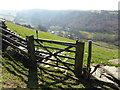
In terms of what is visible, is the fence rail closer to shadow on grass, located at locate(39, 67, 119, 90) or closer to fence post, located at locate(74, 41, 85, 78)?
fence post, located at locate(74, 41, 85, 78)

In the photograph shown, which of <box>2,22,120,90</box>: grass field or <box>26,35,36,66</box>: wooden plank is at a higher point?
<box>26,35,36,66</box>: wooden plank

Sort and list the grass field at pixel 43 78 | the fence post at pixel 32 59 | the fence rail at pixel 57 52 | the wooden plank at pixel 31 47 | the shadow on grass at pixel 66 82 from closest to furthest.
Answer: the grass field at pixel 43 78, the shadow on grass at pixel 66 82, the fence post at pixel 32 59, the fence rail at pixel 57 52, the wooden plank at pixel 31 47

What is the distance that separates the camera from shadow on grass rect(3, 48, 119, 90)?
7.44 metres

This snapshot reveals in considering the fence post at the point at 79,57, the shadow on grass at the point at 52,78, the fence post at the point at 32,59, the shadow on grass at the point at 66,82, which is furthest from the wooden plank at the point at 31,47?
the fence post at the point at 79,57

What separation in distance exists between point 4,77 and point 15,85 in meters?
0.94

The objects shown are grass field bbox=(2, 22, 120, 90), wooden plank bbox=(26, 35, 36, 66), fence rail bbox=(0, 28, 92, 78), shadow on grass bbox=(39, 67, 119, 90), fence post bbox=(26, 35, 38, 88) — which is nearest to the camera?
grass field bbox=(2, 22, 120, 90)

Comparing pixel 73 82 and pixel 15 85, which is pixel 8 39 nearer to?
pixel 15 85

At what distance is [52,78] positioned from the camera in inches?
321

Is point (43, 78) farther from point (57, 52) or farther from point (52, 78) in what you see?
point (57, 52)

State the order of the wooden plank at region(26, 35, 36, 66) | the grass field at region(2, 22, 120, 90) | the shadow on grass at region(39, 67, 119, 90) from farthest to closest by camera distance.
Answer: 1. the wooden plank at region(26, 35, 36, 66)
2. the shadow on grass at region(39, 67, 119, 90)
3. the grass field at region(2, 22, 120, 90)

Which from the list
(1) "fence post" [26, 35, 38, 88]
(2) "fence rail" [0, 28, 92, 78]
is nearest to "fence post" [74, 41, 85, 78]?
(2) "fence rail" [0, 28, 92, 78]

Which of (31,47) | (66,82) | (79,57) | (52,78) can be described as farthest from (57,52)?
(66,82)

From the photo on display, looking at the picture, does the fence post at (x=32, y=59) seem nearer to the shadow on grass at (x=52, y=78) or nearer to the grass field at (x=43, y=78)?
the shadow on grass at (x=52, y=78)

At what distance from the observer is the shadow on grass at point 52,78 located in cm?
744
